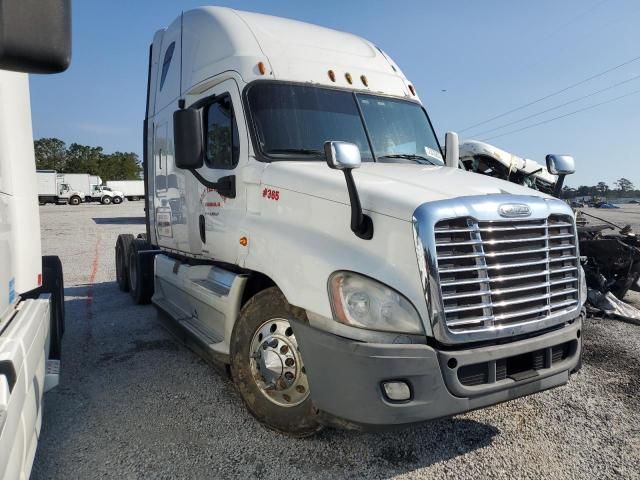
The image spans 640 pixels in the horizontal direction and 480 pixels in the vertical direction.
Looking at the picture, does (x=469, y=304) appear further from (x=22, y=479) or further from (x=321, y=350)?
(x=22, y=479)

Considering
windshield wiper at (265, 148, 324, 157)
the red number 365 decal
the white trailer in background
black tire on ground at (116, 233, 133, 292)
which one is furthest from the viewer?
the white trailer in background

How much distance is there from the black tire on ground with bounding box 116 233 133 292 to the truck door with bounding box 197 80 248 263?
4.24 metres

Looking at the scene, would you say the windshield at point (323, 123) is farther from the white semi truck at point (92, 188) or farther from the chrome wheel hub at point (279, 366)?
the white semi truck at point (92, 188)

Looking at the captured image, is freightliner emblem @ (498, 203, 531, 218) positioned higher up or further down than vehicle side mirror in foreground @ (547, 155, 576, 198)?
further down

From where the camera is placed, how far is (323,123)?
13.4 ft

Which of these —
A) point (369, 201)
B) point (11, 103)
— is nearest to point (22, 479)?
point (11, 103)

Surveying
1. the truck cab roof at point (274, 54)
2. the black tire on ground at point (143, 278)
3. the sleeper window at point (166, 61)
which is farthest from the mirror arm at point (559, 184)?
the black tire on ground at point (143, 278)

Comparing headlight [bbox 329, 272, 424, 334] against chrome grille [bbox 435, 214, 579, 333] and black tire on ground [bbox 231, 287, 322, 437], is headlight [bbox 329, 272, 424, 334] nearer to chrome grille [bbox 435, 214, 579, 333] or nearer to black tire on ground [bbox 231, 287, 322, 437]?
chrome grille [bbox 435, 214, 579, 333]

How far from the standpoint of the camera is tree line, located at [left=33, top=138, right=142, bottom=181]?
8869cm

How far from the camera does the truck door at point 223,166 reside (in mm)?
4082

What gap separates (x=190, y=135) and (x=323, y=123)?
1.11 metres

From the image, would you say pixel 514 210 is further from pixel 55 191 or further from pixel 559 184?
pixel 55 191

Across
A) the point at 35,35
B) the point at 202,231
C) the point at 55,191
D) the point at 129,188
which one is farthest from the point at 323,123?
the point at 129,188

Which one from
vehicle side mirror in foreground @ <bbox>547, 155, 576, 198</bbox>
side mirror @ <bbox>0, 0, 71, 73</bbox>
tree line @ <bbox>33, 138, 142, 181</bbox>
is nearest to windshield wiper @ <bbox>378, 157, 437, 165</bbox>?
vehicle side mirror in foreground @ <bbox>547, 155, 576, 198</bbox>
